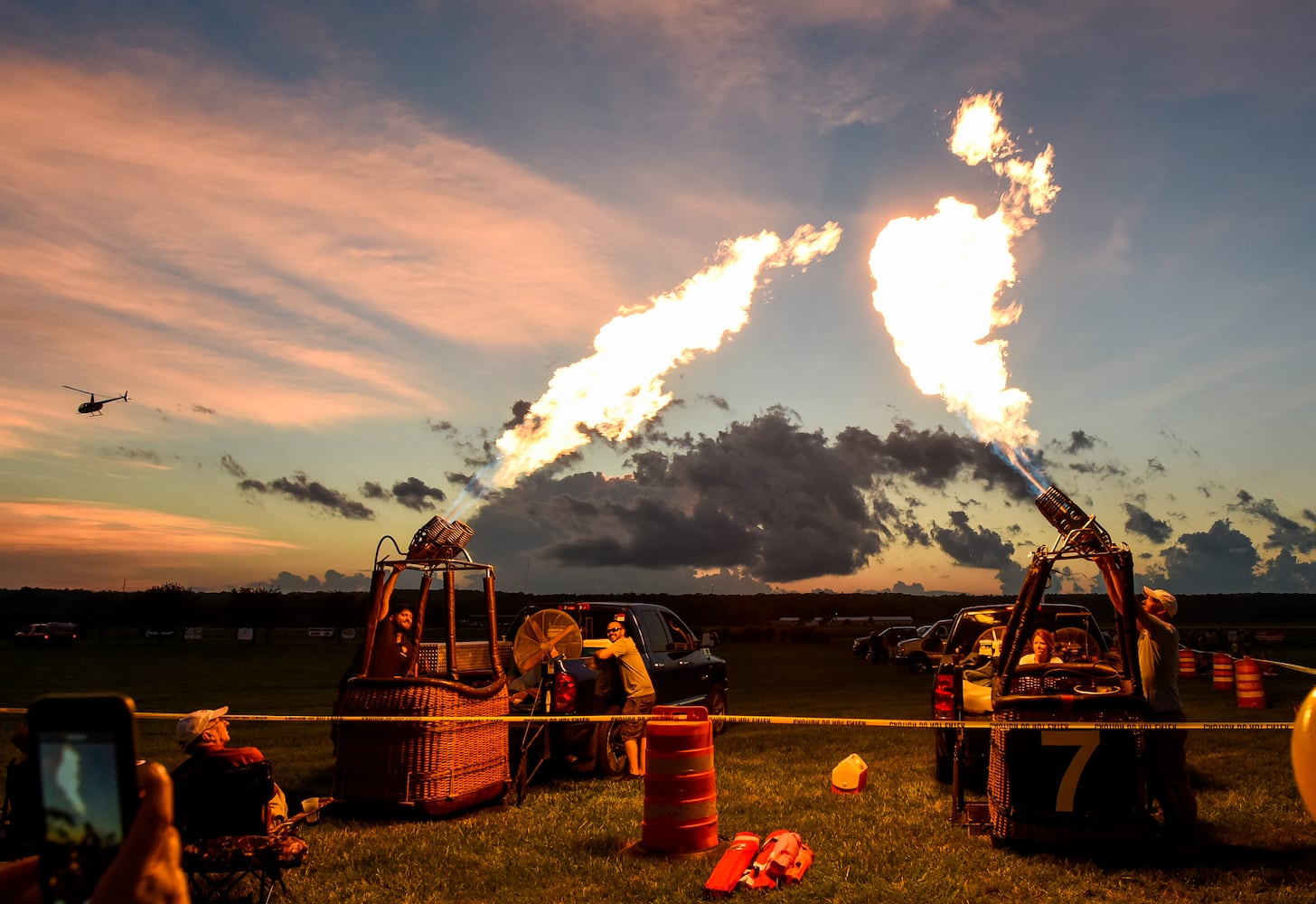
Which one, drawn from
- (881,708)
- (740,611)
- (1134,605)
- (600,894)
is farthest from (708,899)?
(740,611)

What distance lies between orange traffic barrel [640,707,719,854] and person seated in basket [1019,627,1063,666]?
3476 millimetres

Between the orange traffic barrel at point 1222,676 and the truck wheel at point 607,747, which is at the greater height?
the truck wheel at point 607,747

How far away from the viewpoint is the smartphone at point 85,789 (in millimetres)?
1543

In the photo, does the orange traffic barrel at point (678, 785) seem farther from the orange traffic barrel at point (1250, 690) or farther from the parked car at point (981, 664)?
the orange traffic barrel at point (1250, 690)

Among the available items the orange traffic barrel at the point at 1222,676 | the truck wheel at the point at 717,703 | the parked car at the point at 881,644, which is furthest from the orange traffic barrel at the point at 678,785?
the parked car at the point at 881,644

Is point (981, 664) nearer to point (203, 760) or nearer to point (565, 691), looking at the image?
point (565, 691)

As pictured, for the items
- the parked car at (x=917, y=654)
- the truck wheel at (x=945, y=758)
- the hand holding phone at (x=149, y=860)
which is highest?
the hand holding phone at (x=149, y=860)

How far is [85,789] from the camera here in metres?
1.55

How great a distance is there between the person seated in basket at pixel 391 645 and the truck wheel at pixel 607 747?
2.43 m

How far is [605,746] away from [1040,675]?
517 cm

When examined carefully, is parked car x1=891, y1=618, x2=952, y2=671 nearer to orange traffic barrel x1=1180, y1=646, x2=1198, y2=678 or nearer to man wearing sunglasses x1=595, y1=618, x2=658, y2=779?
orange traffic barrel x1=1180, y1=646, x2=1198, y2=678

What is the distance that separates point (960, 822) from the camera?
28.6ft

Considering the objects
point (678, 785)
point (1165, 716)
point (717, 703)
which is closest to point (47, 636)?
point (717, 703)

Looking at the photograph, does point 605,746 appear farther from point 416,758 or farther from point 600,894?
point 600,894
